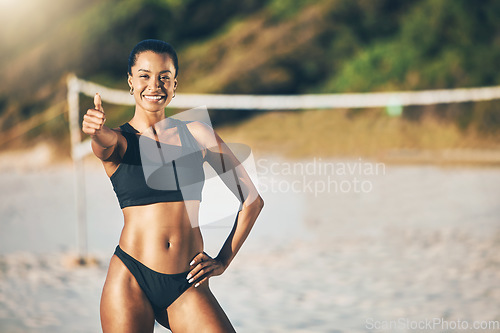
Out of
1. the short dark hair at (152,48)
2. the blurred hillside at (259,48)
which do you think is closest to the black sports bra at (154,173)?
the short dark hair at (152,48)

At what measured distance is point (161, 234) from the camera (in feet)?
5.63

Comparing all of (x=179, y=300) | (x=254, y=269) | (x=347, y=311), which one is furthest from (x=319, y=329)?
(x=179, y=300)

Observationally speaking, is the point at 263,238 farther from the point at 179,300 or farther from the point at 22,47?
the point at 22,47

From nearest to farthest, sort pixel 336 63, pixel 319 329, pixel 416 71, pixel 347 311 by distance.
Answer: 1. pixel 319 329
2. pixel 347 311
3. pixel 416 71
4. pixel 336 63

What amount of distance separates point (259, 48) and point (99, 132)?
23.2m

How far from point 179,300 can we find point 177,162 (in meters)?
0.41

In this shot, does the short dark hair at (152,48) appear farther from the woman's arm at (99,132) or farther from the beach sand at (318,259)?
the beach sand at (318,259)

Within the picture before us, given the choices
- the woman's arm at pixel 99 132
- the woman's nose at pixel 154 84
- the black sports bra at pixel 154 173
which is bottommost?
the black sports bra at pixel 154 173

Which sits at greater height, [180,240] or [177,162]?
[177,162]

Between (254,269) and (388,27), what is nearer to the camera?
(254,269)

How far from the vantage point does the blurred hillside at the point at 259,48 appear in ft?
65.3

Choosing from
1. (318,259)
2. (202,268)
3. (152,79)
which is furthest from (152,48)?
(318,259)

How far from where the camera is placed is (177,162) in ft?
5.58

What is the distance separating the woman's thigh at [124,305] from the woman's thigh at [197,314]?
3.2 inches
